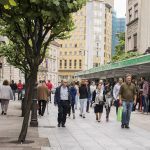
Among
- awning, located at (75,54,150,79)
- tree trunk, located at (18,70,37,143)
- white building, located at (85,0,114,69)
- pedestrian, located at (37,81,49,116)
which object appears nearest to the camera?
tree trunk, located at (18,70,37,143)

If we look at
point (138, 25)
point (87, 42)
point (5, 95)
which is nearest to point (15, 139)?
point (5, 95)

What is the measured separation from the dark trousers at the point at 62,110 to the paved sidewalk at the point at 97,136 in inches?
11.8

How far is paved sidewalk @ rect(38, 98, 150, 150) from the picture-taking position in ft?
44.8

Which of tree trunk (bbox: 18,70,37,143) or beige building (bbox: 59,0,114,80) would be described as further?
beige building (bbox: 59,0,114,80)

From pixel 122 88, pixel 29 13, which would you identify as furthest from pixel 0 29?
pixel 29 13

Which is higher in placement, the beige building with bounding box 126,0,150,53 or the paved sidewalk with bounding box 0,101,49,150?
the beige building with bounding box 126,0,150,53

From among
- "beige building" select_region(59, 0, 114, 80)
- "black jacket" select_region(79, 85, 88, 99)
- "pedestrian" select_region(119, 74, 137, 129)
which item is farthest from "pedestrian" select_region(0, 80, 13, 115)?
"beige building" select_region(59, 0, 114, 80)

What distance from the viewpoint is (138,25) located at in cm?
5425

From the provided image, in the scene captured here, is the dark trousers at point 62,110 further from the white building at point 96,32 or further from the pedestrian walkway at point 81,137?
the white building at point 96,32

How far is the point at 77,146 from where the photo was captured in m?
13.5

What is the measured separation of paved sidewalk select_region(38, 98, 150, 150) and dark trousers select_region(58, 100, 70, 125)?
30 cm

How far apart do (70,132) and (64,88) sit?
9.55 feet

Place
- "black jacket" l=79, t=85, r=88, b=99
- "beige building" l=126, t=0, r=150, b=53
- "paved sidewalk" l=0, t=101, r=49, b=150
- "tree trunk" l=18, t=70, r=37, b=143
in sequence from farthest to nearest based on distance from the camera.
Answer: "beige building" l=126, t=0, r=150, b=53 → "black jacket" l=79, t=85, r=88, b=99 → "tree trunk" l=18, t=70, r=37, b=143 → "paved sidewalk" l=0, t=101, r=49, b=150

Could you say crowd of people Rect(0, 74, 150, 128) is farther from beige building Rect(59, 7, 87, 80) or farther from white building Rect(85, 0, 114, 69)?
white building Rect(85, 0, 114, 69)
